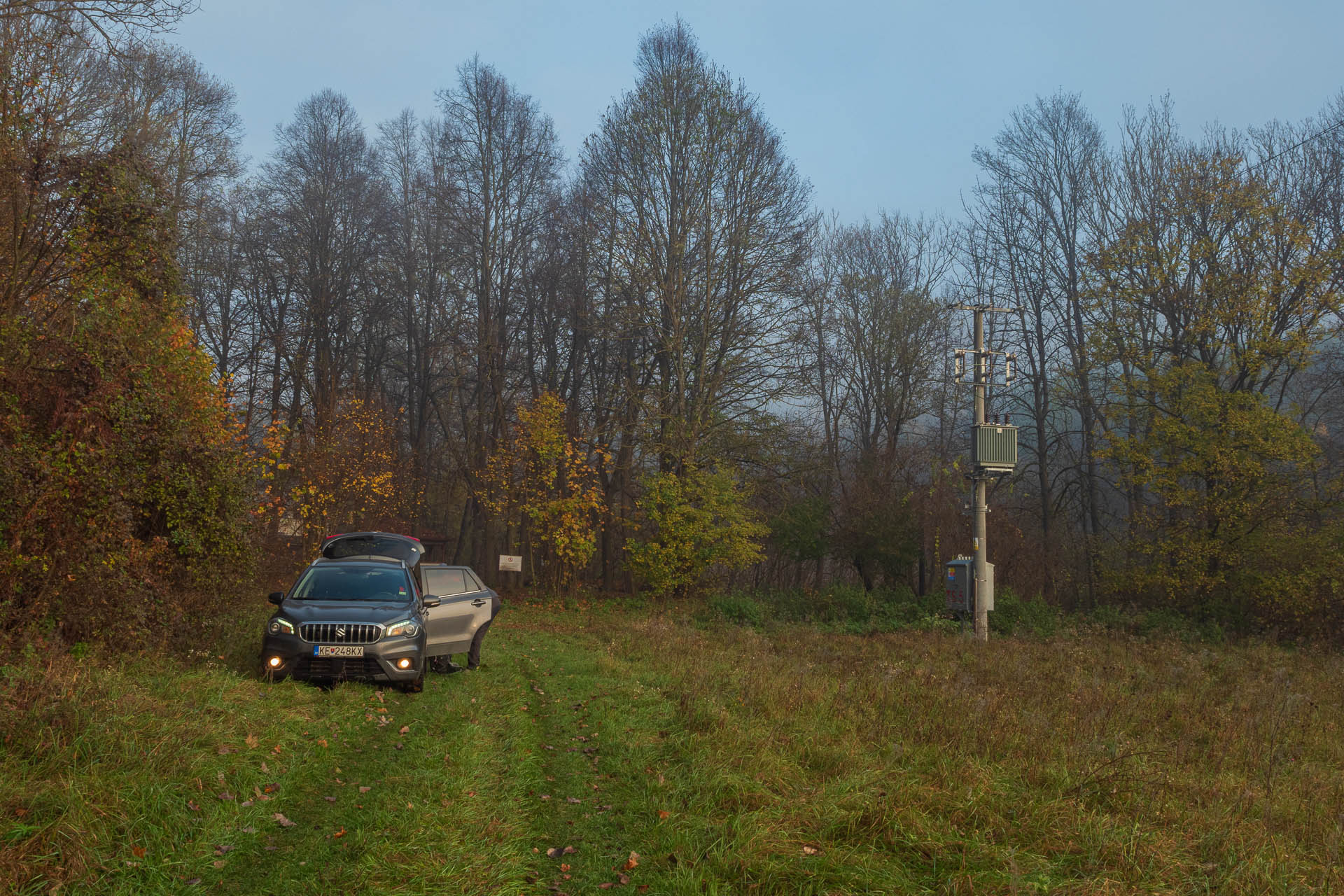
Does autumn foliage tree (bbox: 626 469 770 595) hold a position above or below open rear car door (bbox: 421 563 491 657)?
above

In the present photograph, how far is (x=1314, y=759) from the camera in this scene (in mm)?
8555

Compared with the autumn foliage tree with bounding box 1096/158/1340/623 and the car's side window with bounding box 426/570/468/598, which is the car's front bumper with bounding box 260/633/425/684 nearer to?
the car's side window with bounding box 426/570/468/598

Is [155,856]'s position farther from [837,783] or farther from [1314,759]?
[1314,759]

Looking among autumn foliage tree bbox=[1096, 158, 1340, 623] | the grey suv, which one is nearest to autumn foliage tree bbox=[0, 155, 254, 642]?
the grey suv

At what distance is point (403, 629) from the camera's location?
10430 mm

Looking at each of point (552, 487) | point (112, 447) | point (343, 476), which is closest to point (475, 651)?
point (112, 447)

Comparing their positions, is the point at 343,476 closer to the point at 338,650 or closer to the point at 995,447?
the point at 338,650

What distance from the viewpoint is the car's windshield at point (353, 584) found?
11188 millimetres

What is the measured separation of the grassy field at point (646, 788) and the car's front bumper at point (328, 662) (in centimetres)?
25

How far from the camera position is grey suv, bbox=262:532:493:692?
32.4 feet

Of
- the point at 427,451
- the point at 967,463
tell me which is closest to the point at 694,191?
the point at 967,463

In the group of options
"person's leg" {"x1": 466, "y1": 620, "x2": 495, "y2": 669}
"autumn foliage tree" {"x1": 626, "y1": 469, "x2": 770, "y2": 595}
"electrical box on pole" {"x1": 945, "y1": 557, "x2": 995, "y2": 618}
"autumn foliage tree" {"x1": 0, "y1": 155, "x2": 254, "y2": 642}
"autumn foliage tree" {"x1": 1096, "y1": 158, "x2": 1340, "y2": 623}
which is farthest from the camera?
"autumn foliage tree" {"x1": 626, "y1": 469, "x2": 770, "y2": 595}

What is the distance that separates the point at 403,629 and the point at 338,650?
79cm

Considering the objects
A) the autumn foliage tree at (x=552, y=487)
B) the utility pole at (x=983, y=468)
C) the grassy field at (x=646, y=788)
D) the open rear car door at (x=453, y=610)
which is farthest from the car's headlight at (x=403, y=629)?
the autumn foliage tree at (x=552, y=487)
